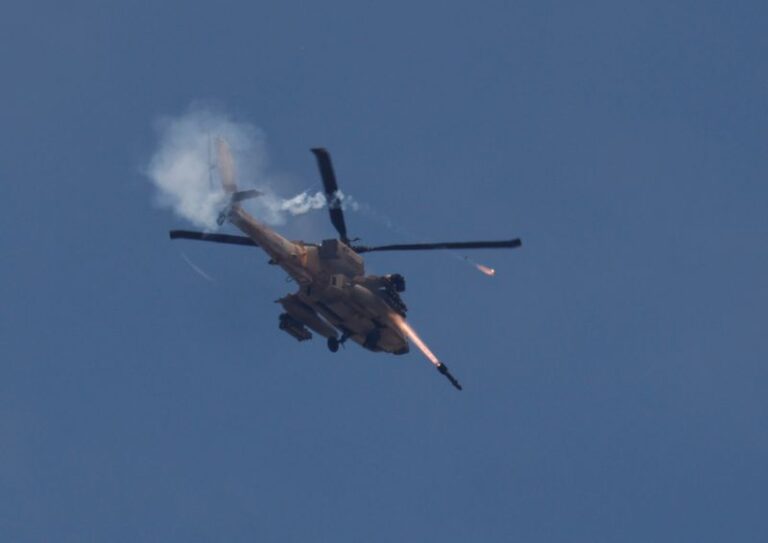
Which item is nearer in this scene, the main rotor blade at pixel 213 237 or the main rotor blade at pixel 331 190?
the main rotor blade at pixel 331 190

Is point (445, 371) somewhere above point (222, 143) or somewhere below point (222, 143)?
below

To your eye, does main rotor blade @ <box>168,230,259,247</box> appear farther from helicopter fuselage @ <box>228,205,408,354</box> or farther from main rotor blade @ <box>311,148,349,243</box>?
main rotor blade @ <box>311,148,349,243</box>

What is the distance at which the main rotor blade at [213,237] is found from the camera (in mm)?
103812

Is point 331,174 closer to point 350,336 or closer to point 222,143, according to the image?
point 222,143

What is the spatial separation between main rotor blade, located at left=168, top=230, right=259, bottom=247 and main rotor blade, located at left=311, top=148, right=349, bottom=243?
465 cm

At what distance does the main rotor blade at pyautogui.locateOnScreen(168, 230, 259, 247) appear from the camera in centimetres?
10381

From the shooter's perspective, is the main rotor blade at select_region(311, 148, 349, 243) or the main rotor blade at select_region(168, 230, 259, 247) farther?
the main rotor blade at select_region(168, 230, 259, 247)

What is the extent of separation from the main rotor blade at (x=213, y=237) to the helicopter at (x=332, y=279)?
0.04 meters

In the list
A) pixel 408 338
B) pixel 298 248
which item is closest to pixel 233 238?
pixel 298 248

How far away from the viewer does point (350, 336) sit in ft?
357

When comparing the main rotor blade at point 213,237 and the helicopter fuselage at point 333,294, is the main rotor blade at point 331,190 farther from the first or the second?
the main rotor blade at point 213,237

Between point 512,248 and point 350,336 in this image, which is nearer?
point 512,248

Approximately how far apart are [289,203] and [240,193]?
259 cm

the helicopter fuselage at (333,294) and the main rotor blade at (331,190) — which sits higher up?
the main rotor blade at (331,190)
